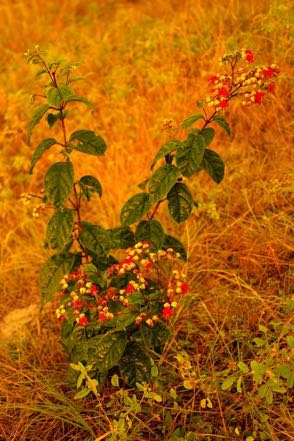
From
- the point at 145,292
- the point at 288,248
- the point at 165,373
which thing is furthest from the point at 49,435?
the point at 288,248

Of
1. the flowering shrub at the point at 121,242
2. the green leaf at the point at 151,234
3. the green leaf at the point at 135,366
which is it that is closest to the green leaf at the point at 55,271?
the flowering shrub at the point at 121,242

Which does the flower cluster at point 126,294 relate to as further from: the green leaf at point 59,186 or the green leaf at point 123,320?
the green leaf at point 59,186

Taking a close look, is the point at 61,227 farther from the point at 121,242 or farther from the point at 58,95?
the point at 58,95

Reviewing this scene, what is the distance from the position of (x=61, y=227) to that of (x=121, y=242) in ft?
1.02

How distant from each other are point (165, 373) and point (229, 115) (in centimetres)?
177

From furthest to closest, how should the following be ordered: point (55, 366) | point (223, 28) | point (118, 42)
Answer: point (118, 42)
point (223, 28)
point (55, 366)

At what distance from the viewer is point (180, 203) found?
2.00 meters

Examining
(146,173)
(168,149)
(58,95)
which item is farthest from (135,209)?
(146,173)

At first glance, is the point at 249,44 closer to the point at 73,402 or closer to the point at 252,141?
the point at 252,141

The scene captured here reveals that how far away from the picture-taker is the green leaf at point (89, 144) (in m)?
1.97

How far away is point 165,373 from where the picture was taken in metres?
2.19

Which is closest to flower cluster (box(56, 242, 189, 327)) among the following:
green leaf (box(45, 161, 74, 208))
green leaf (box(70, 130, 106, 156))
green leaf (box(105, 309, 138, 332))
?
green leaf (box(105, 309, 138, 332))

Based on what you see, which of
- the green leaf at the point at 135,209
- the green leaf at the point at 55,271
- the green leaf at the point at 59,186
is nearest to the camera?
the green leaf at the point at 59,186

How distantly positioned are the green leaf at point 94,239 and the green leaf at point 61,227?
0.13 m
